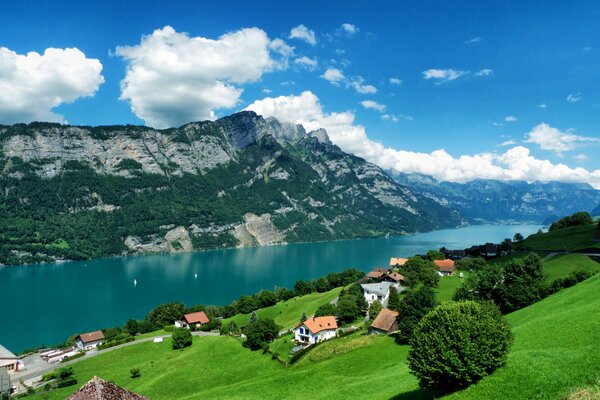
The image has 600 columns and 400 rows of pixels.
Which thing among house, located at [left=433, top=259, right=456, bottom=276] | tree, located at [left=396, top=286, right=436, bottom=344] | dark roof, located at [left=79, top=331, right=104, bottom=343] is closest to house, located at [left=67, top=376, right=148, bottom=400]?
tree, located at [left=396, top=286, right=436, bottom=344]

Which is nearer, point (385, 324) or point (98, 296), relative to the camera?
point (385, 324)

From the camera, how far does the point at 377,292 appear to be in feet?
257

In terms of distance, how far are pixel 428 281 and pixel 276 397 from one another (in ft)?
164

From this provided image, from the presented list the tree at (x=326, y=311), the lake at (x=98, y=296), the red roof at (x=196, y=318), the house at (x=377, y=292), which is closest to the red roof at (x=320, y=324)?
the tree at (x=326, y=311)

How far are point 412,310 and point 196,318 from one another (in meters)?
57.1

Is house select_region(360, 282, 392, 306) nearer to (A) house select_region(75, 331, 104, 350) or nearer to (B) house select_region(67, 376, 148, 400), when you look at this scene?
(A) house select_region(75, 331, 104, 350)

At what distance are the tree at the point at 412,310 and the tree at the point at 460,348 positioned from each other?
2486 centimetres

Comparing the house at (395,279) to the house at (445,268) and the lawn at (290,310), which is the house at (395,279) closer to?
the house at (445,268)

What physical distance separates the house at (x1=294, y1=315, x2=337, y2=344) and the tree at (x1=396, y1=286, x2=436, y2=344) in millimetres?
15092

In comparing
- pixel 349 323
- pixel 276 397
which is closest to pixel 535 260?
pixel 349 323

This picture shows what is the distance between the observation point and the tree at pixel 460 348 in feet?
63.5

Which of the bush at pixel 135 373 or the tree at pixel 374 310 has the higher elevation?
the tree at pixel 374 310

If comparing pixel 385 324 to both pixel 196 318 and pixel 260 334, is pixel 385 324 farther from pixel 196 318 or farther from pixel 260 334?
pixel 196 318

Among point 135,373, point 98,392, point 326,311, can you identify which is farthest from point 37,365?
point 98,392
